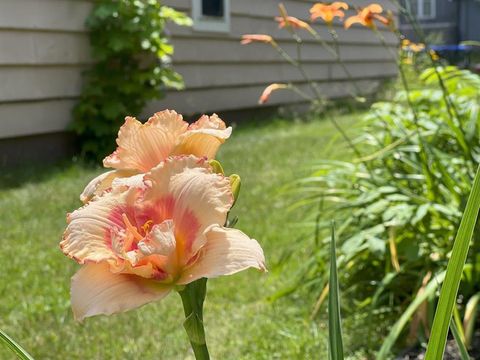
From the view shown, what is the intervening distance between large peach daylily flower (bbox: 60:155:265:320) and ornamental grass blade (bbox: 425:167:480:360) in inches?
6.3

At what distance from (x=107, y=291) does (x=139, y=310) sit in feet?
8.73

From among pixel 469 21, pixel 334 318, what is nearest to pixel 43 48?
pixel 334 318

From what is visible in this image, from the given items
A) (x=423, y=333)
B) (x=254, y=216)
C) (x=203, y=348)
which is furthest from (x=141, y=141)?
(x=254, y=216)

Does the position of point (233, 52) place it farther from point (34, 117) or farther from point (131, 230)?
point (131, 230)

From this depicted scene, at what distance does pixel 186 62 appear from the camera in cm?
844

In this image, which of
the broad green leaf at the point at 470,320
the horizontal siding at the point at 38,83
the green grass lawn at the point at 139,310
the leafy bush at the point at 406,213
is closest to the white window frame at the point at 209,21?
the horizontal siding at the point at 38,83

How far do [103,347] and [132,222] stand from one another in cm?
220

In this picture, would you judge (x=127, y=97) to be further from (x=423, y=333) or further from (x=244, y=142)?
(x=423, y=333)

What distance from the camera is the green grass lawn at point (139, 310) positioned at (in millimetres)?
2814

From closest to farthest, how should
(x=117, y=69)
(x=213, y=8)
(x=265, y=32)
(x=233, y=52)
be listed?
(x=117, y=69) < (x=213, y=8) < (x=233, y=52) < (x=265, y=32)

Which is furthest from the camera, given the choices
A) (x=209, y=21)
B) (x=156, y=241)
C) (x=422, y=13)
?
(x=422, y=13)

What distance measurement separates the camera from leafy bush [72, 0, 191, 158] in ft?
22.0

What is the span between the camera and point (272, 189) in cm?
548

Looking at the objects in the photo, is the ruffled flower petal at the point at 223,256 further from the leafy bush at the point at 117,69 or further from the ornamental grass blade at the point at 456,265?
the leafy bush at the point at 117,69
